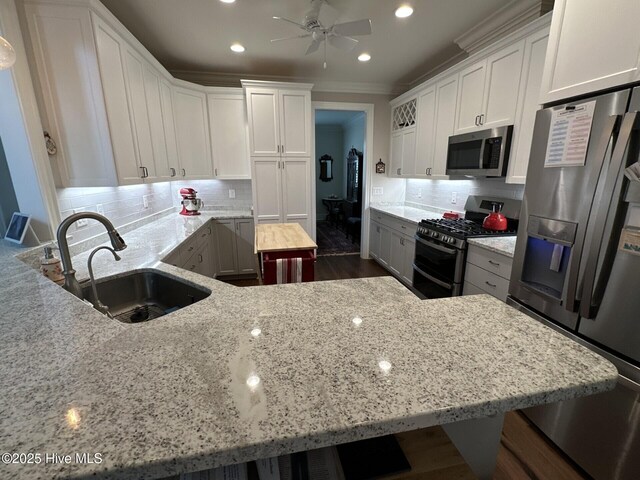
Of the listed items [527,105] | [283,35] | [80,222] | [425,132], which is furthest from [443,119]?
[80,222]

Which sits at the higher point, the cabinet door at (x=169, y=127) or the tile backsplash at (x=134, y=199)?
the cabinet door at (x=169, y=127)

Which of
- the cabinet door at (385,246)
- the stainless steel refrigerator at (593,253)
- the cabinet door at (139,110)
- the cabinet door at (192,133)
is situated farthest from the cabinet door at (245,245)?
the stainless steel refrigerator at (593,253)

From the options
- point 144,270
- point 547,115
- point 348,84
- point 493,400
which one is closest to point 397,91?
point 348,84

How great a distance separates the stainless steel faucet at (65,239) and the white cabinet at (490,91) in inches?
112

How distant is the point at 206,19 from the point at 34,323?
2.74 m

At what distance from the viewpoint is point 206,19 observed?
2.43 metres

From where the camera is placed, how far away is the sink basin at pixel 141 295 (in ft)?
4.98

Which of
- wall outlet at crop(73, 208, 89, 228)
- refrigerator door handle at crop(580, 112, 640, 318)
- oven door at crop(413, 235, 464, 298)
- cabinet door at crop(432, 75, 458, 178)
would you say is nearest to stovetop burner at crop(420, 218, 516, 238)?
oven door at crop(413, 235, 464, 298)

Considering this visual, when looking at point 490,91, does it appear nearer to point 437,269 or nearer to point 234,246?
point 437,269

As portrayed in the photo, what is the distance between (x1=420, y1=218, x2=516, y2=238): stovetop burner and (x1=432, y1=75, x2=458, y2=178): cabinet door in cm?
65

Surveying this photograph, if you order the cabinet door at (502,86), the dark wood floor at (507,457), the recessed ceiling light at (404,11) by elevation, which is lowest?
the dark wood floor at (507,457)

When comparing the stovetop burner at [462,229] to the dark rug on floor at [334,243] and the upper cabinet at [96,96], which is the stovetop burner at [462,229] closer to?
the dark rug on floor at [334,243]

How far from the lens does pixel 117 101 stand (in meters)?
2.01

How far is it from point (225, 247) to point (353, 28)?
283cm
